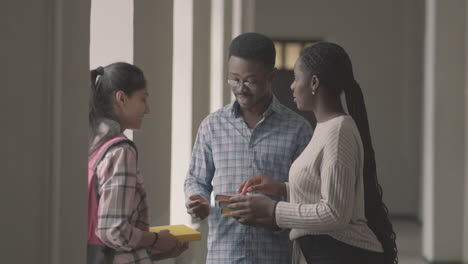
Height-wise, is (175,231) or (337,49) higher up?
(337,49)

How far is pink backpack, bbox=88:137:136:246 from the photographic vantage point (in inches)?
91.5

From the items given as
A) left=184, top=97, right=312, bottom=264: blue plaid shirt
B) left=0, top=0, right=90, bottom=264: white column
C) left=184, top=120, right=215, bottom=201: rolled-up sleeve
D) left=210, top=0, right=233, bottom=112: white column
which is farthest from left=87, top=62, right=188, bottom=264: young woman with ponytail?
left=210, top=0, right=233, bottom=112: white column

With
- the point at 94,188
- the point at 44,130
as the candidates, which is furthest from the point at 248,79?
the point at 44,130

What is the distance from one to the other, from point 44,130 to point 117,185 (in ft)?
1.94

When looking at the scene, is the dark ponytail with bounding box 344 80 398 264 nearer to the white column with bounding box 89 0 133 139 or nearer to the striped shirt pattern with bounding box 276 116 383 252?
the striped shirt pattern with bounding box 276 116 383 252

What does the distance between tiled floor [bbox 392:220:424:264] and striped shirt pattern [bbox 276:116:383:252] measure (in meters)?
6.51

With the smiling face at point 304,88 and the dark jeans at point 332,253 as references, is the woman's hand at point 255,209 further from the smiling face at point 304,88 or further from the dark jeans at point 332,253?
the smiling face at point 304,88

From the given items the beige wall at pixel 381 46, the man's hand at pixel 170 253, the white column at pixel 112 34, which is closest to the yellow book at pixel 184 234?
the man's hand at pixel 170 253

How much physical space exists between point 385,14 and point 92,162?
12.3 metres

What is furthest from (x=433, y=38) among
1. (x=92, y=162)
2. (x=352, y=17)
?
(x=92, y=162)

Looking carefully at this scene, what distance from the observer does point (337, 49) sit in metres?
2.48

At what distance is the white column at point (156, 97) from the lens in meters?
3.98

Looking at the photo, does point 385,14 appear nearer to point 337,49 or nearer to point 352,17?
point 352,17

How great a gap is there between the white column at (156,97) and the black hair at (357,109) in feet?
5.27
